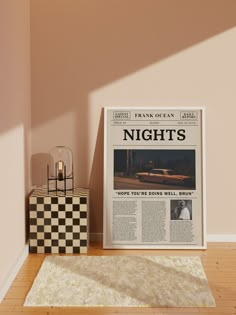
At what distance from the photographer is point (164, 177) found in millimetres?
3723

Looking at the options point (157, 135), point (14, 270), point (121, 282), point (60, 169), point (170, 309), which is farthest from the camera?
point (157, 135)

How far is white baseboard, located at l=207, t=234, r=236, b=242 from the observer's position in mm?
3793

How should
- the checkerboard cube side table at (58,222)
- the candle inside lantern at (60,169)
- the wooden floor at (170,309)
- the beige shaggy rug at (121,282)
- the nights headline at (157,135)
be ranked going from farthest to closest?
1. the nights headline at (157,135)
2. the candle inside lantern at (60,169)
3. the checkerboard cube side table at (58,222)
4. the beige shaggy rug at (121,282)
5. the wooden floor at (170,309)

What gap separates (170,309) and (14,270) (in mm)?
1074

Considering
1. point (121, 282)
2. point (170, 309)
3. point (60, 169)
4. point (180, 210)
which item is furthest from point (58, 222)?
point (170, 309)

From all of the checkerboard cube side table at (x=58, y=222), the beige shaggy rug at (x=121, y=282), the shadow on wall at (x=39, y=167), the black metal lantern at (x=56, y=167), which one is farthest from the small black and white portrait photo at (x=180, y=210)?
the shadow on wall at (x=39, y=167)

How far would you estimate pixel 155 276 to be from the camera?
2.98 meters

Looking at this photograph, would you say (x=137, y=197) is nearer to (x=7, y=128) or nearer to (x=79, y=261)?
(x=79, y=261)

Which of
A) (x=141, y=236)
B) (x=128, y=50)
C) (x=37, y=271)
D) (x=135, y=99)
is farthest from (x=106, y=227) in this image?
(x=128, y=50)

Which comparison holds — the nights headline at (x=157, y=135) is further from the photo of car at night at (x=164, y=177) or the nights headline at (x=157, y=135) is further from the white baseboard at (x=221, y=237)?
the white baseboard at (x=221, y=237)

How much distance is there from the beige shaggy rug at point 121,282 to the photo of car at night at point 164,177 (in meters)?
0.62

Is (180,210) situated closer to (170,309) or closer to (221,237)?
(221,237)

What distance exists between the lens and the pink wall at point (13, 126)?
112 inches

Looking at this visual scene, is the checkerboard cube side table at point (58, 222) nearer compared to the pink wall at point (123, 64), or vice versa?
the checkerboard cube side table at point (58, 222)
